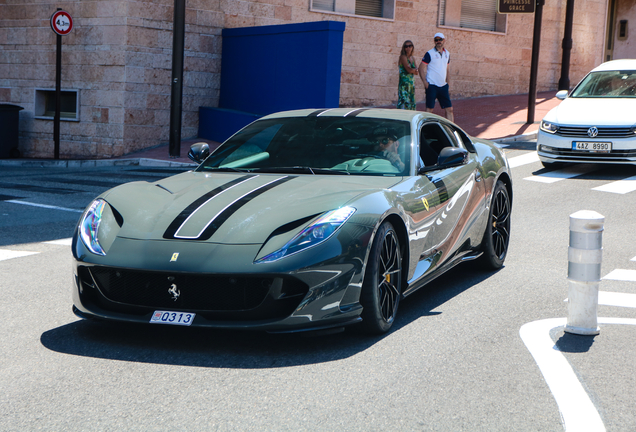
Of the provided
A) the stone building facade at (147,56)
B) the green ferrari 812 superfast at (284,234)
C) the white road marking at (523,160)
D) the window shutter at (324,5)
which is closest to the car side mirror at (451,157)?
the green ferrari 812 superfast at (284,234)

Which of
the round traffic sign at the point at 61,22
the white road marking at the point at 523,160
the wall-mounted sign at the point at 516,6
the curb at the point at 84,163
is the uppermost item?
the wall-mounted sign at the point at 516,6

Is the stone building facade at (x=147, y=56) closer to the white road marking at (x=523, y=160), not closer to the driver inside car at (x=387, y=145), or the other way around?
the white road marking at (x=523, y=160)

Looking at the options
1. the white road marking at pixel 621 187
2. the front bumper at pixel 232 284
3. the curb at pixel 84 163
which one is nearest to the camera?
the front bumper at pixel 232 284

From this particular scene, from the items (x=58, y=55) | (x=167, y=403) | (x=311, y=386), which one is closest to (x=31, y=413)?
(x=167, y=403)

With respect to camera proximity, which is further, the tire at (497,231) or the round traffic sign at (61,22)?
the round traffic sign at (61,22)

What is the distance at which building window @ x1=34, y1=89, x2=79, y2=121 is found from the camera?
18734 millimetres

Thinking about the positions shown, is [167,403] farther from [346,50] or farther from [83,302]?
[346,50]

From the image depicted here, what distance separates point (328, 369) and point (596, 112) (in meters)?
9.84

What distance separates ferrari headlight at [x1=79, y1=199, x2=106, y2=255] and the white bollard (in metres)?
2.70

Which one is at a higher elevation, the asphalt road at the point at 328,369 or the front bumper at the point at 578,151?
the front bumper at the point at 578,151

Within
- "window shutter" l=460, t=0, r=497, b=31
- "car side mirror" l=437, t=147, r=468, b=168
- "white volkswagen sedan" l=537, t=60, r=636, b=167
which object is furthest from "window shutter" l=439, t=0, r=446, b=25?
"car side mirror" l=437, t=147, r=468, b=168

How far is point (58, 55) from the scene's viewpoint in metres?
16.9

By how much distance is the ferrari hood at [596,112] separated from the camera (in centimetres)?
1248

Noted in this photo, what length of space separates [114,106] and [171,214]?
13.9 metres
